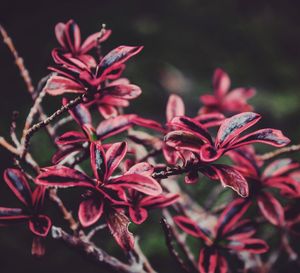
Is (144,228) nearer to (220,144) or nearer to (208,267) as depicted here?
(208,267)

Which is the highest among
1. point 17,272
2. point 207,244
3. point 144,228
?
point 207,244

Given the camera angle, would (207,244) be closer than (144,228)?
Yes

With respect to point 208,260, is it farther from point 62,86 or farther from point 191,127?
point 62,86

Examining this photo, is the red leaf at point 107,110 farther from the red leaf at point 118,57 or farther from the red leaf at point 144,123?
the red leaf at point 118,57

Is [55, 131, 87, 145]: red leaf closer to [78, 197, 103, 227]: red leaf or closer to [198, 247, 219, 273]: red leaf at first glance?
[78, 197, 103, 227]: red leaf

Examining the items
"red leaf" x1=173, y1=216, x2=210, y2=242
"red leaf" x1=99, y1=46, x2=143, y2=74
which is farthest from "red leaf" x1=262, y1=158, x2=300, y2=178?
"red leaf" x1=99, y1=46, x2=143, y2=74

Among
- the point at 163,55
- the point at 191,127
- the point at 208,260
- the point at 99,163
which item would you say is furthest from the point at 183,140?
the point at 163,55

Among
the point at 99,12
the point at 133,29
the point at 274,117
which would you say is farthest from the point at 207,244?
the point at 99,12
